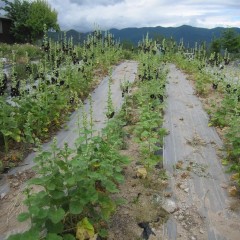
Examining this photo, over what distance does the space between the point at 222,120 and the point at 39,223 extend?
4.89 metres

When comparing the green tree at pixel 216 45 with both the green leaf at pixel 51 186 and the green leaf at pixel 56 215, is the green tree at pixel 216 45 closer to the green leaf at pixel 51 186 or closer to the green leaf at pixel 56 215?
the green leaf at pixel 51 186

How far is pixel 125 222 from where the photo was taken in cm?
357

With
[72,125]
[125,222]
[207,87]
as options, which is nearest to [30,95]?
[72,125]

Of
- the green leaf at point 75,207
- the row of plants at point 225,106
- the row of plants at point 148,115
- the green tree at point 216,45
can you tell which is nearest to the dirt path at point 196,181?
the row of plants at point 225,106

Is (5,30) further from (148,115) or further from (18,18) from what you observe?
(148,115)

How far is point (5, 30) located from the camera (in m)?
28.9

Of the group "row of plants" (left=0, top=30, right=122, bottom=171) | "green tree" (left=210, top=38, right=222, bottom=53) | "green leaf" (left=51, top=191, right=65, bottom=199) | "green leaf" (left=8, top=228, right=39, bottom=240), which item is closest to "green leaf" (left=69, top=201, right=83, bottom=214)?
"green leaf" (left=51, top=191, right=65, bottom=199)

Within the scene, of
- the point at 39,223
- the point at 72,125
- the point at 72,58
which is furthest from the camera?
the point at 72,58

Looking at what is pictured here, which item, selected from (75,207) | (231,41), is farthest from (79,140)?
(231,41)

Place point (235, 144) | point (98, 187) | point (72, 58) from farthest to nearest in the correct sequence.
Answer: point (72, 58), point (235, 144), point (98, 187)

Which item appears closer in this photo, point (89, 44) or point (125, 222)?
point (125, 222)

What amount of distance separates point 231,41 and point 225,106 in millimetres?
21348

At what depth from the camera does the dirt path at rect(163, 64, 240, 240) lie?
364 cm

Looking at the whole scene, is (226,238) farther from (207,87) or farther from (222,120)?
(207,87)
